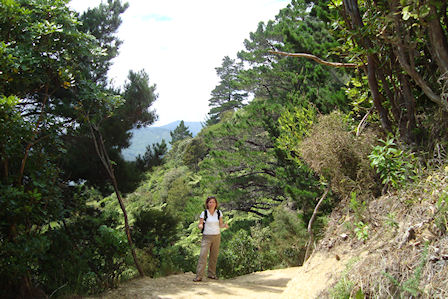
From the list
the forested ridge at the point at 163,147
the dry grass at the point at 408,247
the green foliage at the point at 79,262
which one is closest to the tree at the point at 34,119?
the forested ridge at the point at 163,147

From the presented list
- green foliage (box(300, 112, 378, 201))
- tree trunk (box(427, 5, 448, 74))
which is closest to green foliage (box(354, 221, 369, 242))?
green foliage (box(300, 112, 378, 201))

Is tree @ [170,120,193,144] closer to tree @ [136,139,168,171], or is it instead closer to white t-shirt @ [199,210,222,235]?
tree @ [136,139,168,171]

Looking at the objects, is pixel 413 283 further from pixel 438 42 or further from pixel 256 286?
pixel 256 286

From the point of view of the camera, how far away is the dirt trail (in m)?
3.55

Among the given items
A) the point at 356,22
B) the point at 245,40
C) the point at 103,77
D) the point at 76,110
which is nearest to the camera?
the point at 356,22

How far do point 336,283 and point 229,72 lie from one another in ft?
169

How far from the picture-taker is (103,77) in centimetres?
923

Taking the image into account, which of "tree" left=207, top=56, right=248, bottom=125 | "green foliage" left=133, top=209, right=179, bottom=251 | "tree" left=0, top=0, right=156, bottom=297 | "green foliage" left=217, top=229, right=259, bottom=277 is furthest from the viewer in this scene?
"tree" left=207, top=56, right=248, bottom=125

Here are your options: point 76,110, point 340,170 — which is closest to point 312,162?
point 340,170

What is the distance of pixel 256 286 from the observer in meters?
6.07

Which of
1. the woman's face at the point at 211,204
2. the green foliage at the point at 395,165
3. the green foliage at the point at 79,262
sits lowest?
the green foliage at the point at 79,262

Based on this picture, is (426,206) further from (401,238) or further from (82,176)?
(82,176)

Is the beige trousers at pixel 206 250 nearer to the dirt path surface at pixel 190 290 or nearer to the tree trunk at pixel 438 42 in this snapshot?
the dirt path surface at pixel 190 290

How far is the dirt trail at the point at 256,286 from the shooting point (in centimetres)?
355
